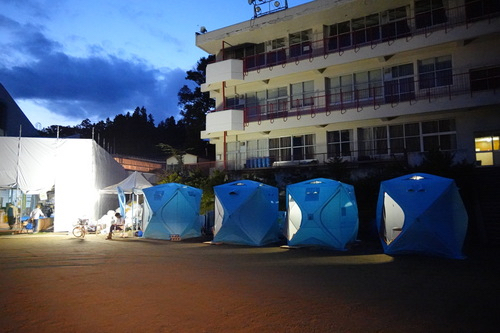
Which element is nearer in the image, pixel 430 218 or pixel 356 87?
pixel 430 218

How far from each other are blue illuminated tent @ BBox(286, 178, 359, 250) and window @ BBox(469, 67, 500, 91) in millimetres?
11811

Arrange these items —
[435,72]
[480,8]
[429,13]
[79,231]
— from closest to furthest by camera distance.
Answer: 1. [79,231]
2. [480,8]
3. [435,72]
4. [429,13]

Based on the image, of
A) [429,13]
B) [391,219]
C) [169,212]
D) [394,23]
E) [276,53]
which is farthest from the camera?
[276,53]

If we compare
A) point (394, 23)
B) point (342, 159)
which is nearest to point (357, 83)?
point (394, 23)

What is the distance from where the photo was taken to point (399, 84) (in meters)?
23.0

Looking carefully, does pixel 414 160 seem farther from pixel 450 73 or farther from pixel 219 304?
pixel 219 304

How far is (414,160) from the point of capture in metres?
19.7

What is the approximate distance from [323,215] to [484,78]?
1356 cm

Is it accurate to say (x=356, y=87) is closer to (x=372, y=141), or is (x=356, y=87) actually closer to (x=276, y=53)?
(x=372, y=141)

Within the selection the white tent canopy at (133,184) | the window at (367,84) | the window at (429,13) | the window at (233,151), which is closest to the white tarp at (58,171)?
the white tent canopy at (133,184)

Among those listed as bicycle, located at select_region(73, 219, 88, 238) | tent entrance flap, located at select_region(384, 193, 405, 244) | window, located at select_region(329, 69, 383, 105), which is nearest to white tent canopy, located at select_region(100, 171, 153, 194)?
bicycle, located at select_region(73, 219, 88, 238)

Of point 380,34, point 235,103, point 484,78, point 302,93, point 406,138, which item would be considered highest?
point 380,34

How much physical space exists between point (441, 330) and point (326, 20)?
23.7 metres

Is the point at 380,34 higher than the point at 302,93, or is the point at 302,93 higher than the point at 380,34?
the point at 380,34
